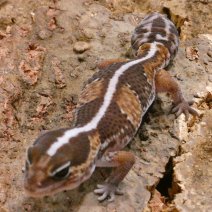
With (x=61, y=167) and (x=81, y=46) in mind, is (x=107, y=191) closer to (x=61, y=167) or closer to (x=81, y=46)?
(x=61, y=167)

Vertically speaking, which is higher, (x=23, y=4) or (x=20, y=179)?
(x=23, y=4)

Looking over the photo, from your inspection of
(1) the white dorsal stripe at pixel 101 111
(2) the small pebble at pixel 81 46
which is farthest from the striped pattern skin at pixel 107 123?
(2) the small pebble at pixel 81 46

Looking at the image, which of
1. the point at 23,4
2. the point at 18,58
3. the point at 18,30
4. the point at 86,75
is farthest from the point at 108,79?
the point at 23,4

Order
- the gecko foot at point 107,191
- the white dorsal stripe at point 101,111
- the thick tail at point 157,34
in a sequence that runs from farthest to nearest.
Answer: the thick tail at point 157,34 → the gecko foot at point 107,191 → the white dorsal stripe at point 101,111

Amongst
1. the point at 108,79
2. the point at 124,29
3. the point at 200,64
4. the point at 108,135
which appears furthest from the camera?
the point at 124,29

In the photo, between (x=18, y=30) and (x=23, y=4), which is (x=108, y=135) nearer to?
(x=18, y=30)

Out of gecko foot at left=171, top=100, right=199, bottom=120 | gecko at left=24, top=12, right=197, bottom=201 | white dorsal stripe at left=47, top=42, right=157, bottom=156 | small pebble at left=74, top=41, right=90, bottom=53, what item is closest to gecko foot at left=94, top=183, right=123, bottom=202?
gecko at left=24, top=12, right=197, bottom=201

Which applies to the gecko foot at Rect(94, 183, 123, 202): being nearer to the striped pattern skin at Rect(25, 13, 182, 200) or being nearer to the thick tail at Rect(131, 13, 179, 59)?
the striped pattern skin at Rect(25, 13, 182, 200)

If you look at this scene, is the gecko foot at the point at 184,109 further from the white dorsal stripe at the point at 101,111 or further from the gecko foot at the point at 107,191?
the gecko foot at the point at 107,191
